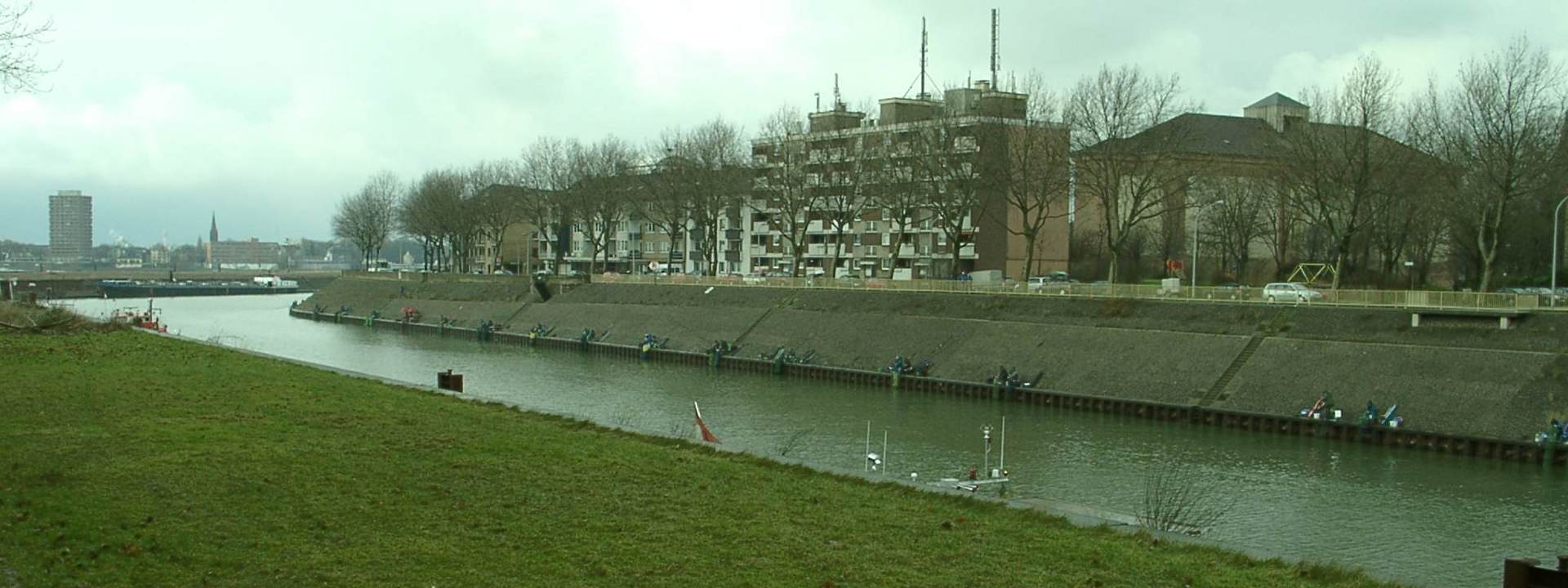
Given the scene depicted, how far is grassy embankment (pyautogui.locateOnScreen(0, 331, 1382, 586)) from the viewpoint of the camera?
51.0 feet

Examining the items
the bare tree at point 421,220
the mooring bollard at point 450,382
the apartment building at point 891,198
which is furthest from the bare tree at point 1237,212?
the bare tree at point 421,220

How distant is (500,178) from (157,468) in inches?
5023

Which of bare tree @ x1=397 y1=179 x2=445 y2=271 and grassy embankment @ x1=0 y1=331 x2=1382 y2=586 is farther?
bare tree @ x1=397 y1=179 x2=445 y2=271

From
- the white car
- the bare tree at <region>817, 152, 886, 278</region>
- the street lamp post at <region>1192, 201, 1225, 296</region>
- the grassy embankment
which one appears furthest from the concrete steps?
the bare tree at <region>817, 152, 886, 278</region>

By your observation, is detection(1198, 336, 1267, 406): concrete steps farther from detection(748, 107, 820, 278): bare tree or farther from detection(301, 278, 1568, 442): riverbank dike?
detection(748, 107, 820, 278): bare tree

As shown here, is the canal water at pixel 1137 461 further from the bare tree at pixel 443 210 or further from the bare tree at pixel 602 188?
the bare tree at pixel 443 210

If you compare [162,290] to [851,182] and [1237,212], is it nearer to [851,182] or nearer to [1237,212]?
[851,182]

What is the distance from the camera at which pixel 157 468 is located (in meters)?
20.8

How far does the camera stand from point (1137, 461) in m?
38.7

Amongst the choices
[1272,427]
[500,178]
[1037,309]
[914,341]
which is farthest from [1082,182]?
[500,178]

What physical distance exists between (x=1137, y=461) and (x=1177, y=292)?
87.6 ft

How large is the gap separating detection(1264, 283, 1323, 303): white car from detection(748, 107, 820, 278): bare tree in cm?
3914

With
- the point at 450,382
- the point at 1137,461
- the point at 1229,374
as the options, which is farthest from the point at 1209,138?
the point at 450,382

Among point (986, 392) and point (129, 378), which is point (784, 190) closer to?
point (986, 392)
